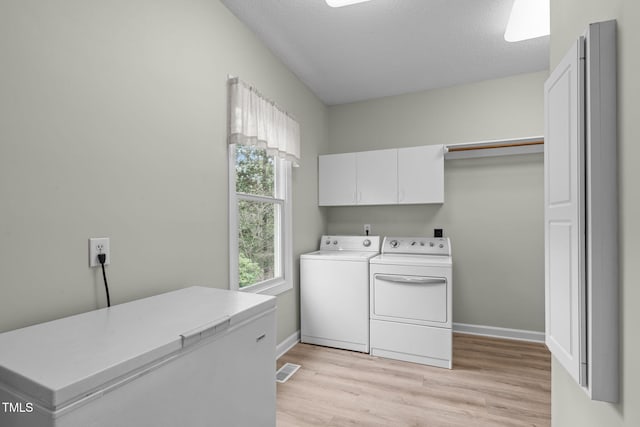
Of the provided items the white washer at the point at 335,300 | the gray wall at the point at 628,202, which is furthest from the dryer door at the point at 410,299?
the gray wall at the point at 628,202

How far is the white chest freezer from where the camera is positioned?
0.75 meters

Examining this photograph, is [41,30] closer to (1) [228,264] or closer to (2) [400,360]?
(1) [228,264]

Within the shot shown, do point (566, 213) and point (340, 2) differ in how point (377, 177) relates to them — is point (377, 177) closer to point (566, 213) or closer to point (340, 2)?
point (340, 2)

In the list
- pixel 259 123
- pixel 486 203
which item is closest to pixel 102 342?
pixel 259 123

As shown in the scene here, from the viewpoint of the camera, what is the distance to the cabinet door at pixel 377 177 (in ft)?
10.9

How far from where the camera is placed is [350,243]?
11.5 ft

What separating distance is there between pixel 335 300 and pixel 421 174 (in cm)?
152

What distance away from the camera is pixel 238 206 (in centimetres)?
237

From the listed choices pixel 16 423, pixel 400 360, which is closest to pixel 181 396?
pixel 16 423

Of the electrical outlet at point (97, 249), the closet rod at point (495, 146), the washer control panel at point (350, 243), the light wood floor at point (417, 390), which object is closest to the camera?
the electrical outlet at point (97, 249)

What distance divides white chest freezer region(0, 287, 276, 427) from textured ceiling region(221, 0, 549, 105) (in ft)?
6.43

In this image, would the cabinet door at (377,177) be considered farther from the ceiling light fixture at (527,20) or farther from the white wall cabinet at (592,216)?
the white wall cabinet at (592,216)

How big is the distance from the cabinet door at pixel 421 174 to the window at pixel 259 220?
1.19 m

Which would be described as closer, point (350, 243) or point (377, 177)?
point (377, 177)
